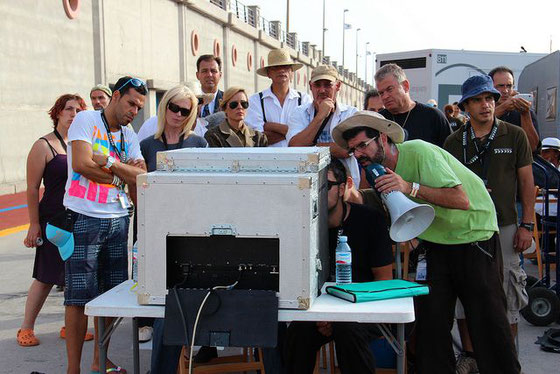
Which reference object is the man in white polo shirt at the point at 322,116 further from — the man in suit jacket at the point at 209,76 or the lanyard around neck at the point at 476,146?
the man in suit jacket at the point at 209,76

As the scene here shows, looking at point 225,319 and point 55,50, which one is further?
point 55,50

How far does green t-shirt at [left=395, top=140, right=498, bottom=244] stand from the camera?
3.79 metres

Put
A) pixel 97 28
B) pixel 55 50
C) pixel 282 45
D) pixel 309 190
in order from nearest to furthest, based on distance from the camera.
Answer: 1. pixel 309 190
2. pixel 55 50
3. pixel 97 28
4. pixel 282 45

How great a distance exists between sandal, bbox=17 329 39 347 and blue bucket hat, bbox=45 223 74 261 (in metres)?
1.59

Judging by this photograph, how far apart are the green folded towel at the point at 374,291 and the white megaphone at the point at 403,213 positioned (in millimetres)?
244

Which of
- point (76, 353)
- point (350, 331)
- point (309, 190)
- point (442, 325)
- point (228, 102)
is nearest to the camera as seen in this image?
point (309, 190)

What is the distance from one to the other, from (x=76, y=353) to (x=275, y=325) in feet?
5.82

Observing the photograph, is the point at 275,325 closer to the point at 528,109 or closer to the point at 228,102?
the point at 228,102

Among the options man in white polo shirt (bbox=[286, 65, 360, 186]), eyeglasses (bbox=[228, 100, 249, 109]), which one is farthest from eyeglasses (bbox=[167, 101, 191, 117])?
man in white polo shirt (bbox=[286, 65, 360, 186])

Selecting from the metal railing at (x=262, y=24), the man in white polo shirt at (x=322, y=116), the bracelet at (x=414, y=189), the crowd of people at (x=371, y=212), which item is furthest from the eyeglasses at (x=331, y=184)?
the metal railing at (x=262, y=24)

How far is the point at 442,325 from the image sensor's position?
3.99 metres

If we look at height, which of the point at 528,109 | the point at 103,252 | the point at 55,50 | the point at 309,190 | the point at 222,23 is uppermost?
the point at 222,23

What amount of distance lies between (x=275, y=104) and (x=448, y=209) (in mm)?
2429

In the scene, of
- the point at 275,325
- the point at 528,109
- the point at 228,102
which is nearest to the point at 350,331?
the point at 275,325
